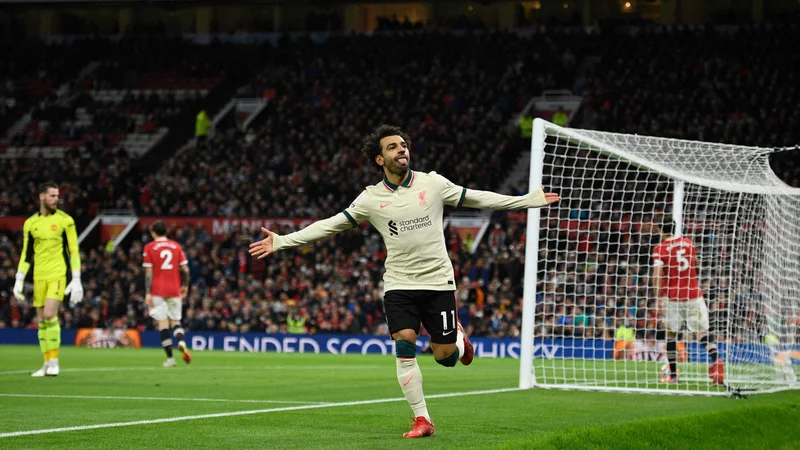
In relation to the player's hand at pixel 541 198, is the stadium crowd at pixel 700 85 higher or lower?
higher

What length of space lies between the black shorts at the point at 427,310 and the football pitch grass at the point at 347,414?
0.72 meters

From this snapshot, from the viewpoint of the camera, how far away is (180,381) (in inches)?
545

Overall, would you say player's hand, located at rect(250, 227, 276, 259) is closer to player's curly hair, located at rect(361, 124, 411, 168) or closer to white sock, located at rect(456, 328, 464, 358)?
player's curly hair, located at rect(361, 124, 411, 168)

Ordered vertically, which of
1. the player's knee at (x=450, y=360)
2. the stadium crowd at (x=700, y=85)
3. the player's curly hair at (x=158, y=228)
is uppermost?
the stadium crowd at (x=700, y=85)

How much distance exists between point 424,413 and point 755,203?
24.9ft

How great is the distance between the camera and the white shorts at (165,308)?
1772 cm

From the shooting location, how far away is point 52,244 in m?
14.3

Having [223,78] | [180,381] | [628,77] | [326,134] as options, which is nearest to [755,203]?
[180,381]

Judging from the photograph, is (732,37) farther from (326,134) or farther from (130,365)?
(130,365)

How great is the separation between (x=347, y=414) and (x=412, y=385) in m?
1.76

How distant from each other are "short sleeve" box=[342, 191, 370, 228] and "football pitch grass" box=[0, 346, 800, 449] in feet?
4.93

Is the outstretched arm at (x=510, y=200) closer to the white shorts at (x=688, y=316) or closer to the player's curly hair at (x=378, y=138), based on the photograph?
A: the player's curly hair at (x=378, y=138)

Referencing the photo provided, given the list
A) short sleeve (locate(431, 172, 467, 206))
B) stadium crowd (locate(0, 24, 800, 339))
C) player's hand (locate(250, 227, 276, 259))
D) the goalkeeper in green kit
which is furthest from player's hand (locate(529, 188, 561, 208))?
stadium crowd (locate(0, 24, 800, 339))

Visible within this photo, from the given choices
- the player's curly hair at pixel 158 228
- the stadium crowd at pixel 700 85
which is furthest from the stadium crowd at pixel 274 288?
the player's curly hair at pixel 158 228
